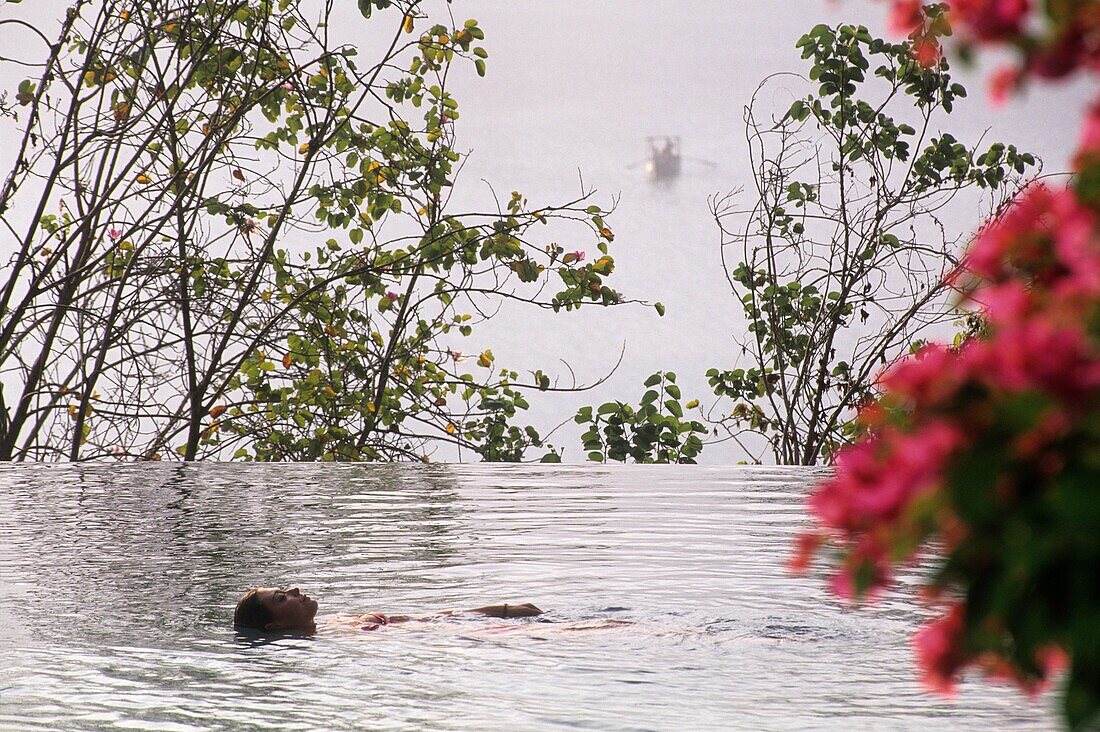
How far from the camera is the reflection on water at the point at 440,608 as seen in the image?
6.90 ft

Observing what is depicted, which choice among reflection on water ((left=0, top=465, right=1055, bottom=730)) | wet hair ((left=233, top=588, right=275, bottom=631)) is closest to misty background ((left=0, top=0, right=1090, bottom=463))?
reflection on water ((left=0, top=465, right=1055, bottom=730))

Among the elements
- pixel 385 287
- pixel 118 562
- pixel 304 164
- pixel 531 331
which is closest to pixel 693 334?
pixel 531 331

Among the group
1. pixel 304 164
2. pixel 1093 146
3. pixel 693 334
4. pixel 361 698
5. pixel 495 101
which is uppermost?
pixel 495 101

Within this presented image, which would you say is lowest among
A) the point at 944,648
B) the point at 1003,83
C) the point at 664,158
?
the point at 944,648

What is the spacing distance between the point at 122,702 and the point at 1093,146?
74.2 inches

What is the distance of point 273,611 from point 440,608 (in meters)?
0.43

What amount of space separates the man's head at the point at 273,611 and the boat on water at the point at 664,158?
23.3 feet

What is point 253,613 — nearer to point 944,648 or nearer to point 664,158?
point 944,648

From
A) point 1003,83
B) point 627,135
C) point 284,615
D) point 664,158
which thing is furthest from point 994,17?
point 627,135

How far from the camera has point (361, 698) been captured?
2.21 metres

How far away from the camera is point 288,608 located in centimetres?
280

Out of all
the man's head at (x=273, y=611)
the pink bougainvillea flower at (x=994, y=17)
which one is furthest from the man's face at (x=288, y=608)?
the pink bougainvillea flower at (x=994, y=17)

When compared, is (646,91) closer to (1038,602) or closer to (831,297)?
(831,297)

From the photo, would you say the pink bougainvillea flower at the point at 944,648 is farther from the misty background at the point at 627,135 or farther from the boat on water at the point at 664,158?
the boat on water at the point at 664,158
